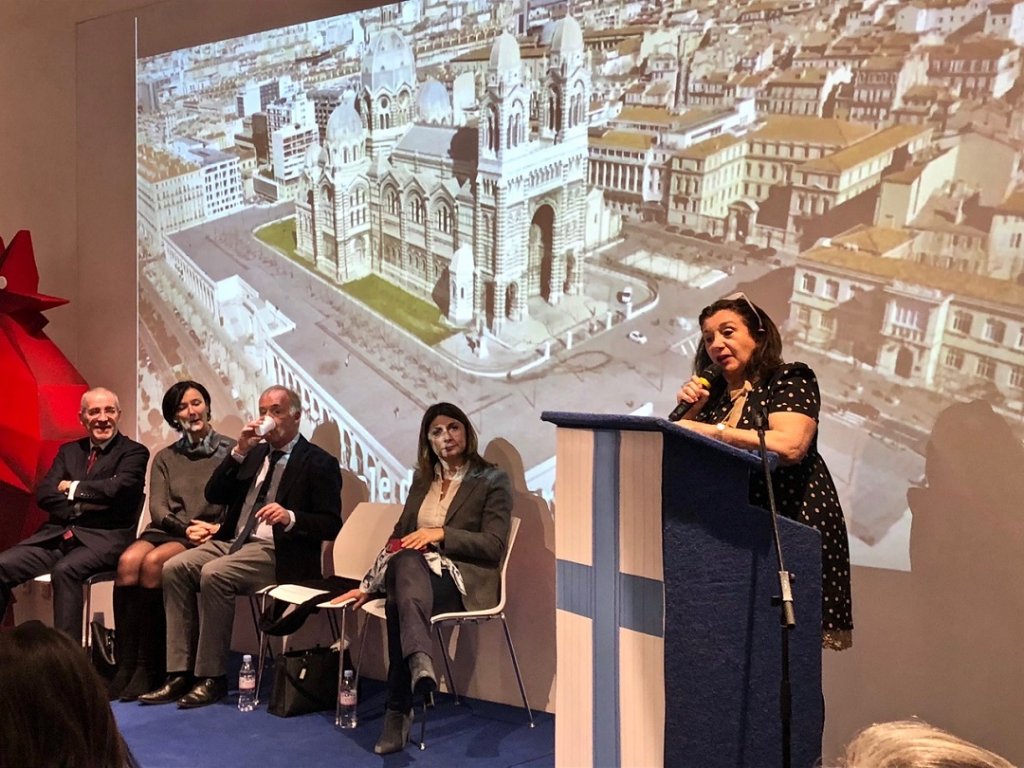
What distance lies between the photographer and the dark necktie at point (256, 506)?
13.4 feet

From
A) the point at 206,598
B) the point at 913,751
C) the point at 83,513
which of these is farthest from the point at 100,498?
the point at 913,751

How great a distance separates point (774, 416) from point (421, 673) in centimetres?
163

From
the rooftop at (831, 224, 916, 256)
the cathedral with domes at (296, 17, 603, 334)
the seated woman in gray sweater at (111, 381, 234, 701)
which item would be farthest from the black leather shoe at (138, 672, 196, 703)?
the rooftop at (831, 224, 916, 256)

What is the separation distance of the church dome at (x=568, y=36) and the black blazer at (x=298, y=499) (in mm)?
1934

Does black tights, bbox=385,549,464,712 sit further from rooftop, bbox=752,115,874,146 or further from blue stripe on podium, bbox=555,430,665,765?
rooftop, bbox=752,115,874,146

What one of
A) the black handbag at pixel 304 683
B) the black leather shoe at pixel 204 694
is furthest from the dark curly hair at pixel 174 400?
the black handbag at pixel 304 683

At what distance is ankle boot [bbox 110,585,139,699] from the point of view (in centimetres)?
397

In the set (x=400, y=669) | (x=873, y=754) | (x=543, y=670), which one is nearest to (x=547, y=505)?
(x=543, y=670)

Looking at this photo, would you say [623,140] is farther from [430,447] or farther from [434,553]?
[434,553]

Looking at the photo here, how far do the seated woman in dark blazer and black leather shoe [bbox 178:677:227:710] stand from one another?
0.72 m

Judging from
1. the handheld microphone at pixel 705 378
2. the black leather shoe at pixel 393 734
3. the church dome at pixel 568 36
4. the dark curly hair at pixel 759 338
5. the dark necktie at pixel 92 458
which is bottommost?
the black leather shoe at pixel 393 734

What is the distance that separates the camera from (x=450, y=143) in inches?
161

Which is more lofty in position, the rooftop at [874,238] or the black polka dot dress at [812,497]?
the rooftop at [874,238]

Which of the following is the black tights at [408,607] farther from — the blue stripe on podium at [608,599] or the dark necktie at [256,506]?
the blue stripe on podium at [608,599]
